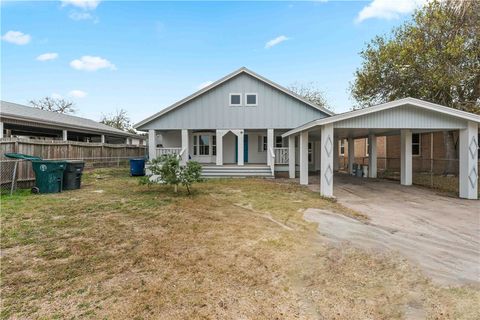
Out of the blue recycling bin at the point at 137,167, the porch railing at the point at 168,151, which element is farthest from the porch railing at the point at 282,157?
the blue recycling bin at the point at 137,167

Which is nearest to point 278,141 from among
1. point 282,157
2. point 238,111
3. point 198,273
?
point 282,157

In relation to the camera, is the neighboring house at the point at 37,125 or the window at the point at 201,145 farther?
the window at the point at 201,145

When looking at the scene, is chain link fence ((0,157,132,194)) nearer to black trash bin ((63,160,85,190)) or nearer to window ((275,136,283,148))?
black trash bin ((63,160,85,190))

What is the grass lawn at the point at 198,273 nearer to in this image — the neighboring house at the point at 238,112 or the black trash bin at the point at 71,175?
the black trash bin at the point at 71,175

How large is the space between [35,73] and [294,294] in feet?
79.3

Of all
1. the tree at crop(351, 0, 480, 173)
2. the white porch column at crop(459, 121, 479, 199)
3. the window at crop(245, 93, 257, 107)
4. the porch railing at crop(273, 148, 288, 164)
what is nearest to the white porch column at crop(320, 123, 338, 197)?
the white porch column at crop(459, 121, 479, 199)

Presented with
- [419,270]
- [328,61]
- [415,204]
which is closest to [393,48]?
[328,61]

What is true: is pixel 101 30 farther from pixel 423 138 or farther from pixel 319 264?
pixel 423 138

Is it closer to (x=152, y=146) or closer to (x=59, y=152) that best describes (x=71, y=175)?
(x=59, y=152)

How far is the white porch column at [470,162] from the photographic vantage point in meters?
8.98

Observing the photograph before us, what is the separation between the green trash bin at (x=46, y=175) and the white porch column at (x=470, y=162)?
46.8 feet

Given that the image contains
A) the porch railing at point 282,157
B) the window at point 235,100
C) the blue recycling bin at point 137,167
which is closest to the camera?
the blue recycling bin at point 137,167

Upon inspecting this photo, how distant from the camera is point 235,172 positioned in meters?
14.6

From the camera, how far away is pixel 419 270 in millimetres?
3678
